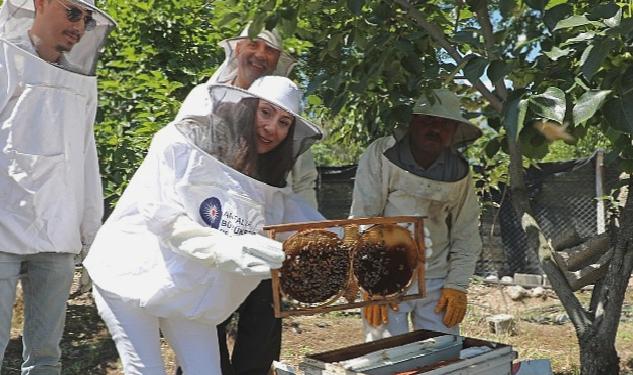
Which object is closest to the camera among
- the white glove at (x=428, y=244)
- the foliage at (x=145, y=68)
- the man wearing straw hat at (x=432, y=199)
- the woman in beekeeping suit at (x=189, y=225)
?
the woman in beekeeping suit at (x=189, y=225)

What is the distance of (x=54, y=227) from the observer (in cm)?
215

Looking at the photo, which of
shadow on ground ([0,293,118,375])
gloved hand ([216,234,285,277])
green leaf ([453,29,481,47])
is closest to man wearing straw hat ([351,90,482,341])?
green leaf ([453,29,481,47])

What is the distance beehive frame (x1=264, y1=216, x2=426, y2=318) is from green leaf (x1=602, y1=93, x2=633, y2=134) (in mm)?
618

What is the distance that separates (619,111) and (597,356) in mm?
1071

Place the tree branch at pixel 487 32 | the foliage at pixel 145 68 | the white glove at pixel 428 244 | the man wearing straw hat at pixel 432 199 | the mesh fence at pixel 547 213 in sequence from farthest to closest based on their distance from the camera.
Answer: the mesh fence at pixel 547 213 < the foliage at pixel 145 68 < the man wearing straw hat at pixel 432 199 < the white glove at pixel 428 244 < the tree branch at pixel 487 32

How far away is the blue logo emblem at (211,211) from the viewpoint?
1.89 metres

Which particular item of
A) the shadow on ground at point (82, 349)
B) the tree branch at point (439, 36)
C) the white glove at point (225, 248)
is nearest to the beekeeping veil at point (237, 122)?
the white glove at point (225, 248)

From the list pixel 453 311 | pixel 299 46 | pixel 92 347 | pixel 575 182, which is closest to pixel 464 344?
pixel 453 311

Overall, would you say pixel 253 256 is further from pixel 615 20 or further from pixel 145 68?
pixel 145 68

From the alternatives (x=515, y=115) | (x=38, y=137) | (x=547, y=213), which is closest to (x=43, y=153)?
(x=38, y=137)

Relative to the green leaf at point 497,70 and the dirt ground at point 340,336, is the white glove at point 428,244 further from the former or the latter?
the dirt ground at point 340,336

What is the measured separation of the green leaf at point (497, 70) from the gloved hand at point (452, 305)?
3.45ft

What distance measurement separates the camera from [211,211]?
1.90m

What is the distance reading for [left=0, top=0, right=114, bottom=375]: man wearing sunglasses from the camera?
2.09m
